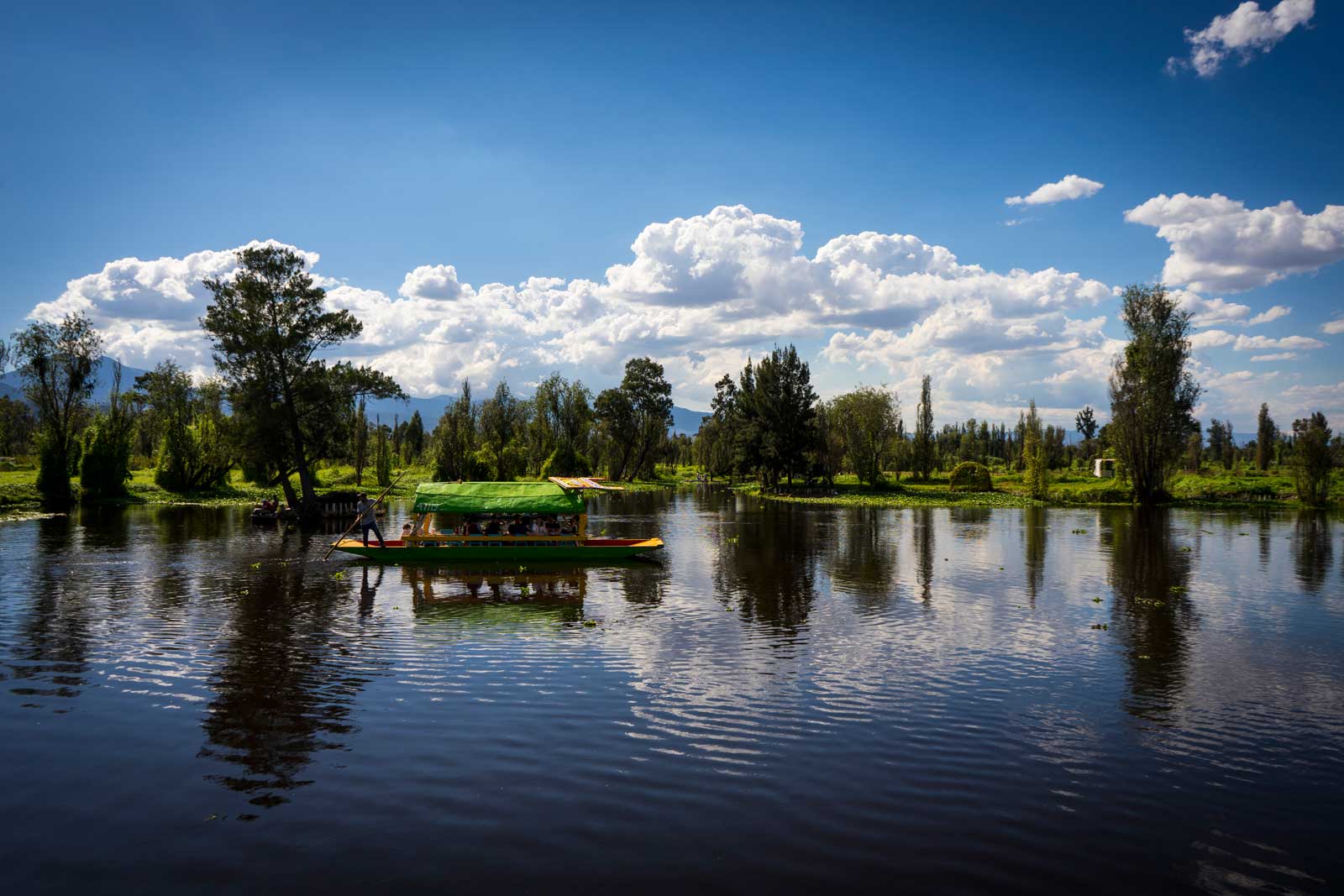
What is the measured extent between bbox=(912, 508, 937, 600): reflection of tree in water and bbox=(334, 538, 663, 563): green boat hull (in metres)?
12.1

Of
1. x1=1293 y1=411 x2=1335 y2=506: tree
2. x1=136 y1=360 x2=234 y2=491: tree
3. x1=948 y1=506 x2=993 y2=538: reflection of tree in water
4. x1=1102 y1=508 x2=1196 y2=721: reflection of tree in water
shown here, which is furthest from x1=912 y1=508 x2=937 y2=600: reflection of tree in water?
x1=136 y1=360 x2=234 y2=491: tree

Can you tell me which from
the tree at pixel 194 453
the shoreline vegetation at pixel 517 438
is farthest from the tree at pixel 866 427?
the tree at pixel 194 453

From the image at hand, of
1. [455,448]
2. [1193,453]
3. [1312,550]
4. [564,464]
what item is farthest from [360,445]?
[1193,453]

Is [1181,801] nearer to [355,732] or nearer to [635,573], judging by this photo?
[355,732]

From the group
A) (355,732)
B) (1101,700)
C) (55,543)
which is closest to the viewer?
(355,732)

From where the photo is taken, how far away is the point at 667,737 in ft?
44.8

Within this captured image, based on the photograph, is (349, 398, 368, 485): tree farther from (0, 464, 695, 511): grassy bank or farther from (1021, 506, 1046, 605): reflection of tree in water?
(1021, 506, 1046, 605): reflection of tree in water

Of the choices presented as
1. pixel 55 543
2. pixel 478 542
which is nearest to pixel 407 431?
pixel 55 543

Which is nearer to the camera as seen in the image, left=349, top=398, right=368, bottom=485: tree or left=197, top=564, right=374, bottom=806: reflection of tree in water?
left=197, top=564, right=374, bottom=806: reflection of tree in water

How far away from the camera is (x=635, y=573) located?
107 feet

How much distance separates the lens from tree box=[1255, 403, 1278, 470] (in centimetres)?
11144

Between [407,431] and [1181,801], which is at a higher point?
[407,431]

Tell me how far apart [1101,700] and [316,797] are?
15.3 m

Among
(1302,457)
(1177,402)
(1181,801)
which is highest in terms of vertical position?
(1177,402)
